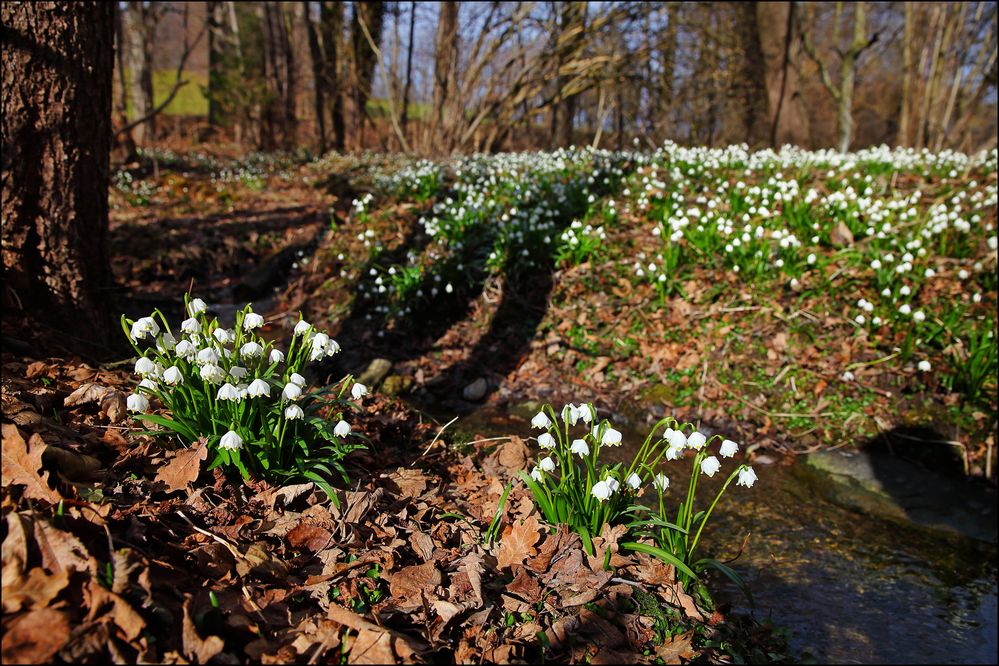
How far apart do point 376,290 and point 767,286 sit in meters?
4.06

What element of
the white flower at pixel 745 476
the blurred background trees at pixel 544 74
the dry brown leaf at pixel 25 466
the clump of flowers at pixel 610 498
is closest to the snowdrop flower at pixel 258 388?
the dry brown leaf at pixel 25 466

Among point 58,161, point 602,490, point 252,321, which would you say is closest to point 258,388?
point 252,321

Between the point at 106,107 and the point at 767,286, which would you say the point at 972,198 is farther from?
the point at 106,107

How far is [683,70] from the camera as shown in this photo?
49.1 ft

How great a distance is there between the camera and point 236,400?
2.50 m

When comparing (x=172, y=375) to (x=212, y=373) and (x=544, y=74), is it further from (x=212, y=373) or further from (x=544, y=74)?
(x=544, y=74)

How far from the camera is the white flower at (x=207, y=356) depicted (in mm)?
2383

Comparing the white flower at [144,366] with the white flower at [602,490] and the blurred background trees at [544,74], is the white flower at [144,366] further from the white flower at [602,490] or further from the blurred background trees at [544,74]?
the blurred background trees at [544,74]

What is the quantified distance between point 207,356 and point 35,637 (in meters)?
1.14

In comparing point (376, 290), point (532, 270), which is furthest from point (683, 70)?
point (376, 290)

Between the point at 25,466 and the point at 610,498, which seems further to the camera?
the point at 610,498

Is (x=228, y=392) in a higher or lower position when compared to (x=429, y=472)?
higher

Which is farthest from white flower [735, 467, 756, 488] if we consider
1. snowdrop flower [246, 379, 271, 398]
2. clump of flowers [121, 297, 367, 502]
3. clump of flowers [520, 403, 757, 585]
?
snowdrop flower [246, 379, 271, 398]

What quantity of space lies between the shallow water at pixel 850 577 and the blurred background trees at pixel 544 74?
29.1ft
